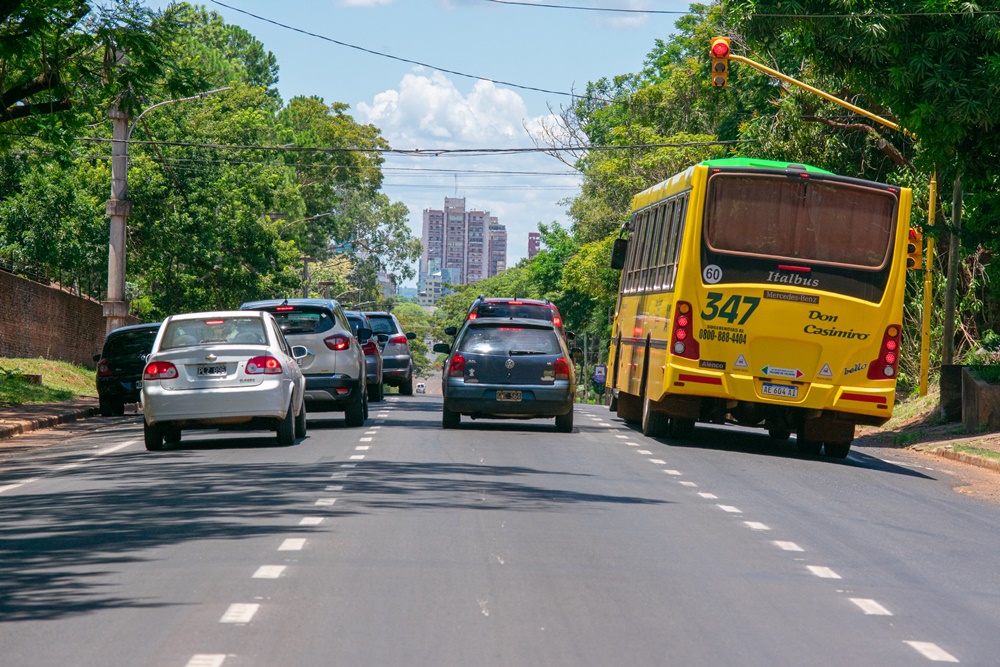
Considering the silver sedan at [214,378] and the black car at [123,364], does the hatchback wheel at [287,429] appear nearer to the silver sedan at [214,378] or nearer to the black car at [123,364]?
the silver sedan at [214,378]

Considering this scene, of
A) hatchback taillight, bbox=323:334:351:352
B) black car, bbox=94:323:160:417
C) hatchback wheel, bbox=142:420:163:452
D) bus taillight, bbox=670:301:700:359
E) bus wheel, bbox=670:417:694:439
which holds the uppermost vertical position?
bus taillight, bbox=670:301:700:359

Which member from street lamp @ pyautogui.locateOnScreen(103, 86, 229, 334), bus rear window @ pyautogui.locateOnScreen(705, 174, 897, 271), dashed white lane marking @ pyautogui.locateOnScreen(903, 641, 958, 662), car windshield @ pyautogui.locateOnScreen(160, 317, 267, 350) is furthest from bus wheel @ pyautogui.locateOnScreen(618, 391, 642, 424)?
dashed white lane marking @ pyautogui.locateOnScreen(903, 641, 958, 662)

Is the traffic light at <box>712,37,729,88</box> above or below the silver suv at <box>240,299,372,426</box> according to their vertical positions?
above

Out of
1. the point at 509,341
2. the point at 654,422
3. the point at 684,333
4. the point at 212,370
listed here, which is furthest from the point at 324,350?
the point at 684,333

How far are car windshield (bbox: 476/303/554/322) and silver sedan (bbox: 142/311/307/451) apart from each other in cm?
874

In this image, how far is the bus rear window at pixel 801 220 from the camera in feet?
64.9

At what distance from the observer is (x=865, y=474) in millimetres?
18203

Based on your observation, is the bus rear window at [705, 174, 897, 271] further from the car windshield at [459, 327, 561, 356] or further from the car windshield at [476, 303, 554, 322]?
the car windshield at [476, 303, 554, 322]

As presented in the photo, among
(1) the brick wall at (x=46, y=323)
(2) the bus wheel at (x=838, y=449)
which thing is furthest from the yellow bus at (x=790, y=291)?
(1) the brick wall at (x=46, y=323)

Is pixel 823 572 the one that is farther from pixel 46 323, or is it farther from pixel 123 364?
pixel 46 323

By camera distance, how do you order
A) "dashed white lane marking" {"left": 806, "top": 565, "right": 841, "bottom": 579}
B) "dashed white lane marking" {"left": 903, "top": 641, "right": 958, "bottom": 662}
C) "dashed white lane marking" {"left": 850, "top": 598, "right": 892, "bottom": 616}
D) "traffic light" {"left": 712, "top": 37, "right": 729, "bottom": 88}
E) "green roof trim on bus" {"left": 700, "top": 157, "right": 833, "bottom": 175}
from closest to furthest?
"dashed white lane marking" {"left": 903, "top": 641, "right": 958, "bottom": 662}
"dashed white lane marking" {"left": 850, "top": 598, "right": 892, "bottom": 616}
"dashed white lane marking" {"left": 806, "top": 565, "right": 841, "bottom": 579}
"green roof trim on bus" {"left": 700, "top": 157, "right": 833, "bottom": 175}
"traffic light" {"left": 712, "top": 37, "right": 729, "bottom": 88}

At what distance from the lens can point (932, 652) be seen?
7184 millimetres

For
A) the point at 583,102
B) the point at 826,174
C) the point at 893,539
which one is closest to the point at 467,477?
the point at 893,539

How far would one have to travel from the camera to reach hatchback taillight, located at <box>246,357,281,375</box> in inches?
716
